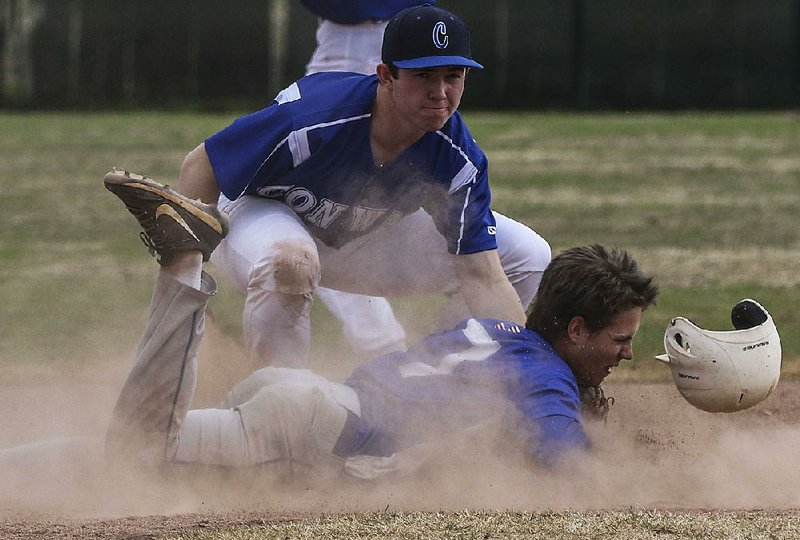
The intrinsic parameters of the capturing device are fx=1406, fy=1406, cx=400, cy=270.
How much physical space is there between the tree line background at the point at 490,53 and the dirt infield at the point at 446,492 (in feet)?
61.0

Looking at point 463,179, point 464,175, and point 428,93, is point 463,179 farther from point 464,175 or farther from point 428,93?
point 428,93

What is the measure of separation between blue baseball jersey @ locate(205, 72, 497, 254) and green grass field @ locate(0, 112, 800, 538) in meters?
1.53

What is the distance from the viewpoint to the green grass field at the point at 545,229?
396cm

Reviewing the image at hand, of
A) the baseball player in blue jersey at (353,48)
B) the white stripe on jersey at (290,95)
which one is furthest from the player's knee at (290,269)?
the baseball player in blue jersey at (353,48)

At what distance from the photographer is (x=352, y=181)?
5273 millimetres

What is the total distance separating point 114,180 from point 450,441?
1299 millimetres

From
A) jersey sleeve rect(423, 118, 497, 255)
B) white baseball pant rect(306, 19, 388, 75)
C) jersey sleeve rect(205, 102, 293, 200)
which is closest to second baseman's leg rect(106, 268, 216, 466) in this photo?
jersey sleeve rect(205, 102, 293, 200)

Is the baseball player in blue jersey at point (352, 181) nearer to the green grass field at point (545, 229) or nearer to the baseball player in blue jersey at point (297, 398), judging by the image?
the baseball player in blue jersey at point (297, 398)

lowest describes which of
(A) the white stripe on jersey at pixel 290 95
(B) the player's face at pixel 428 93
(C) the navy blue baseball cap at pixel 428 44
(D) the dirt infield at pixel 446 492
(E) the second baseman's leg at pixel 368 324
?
(E) the second baseman's leg at pixel 368 324

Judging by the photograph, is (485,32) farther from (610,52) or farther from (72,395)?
(72,395)

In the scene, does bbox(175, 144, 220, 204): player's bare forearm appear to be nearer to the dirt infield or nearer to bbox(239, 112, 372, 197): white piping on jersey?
bbox(239, 112, 372, 197): white piping on jersey

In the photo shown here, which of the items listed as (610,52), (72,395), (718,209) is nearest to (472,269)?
(72,395)

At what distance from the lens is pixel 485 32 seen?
2336 cm

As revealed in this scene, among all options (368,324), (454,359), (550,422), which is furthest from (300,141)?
(550,422)
